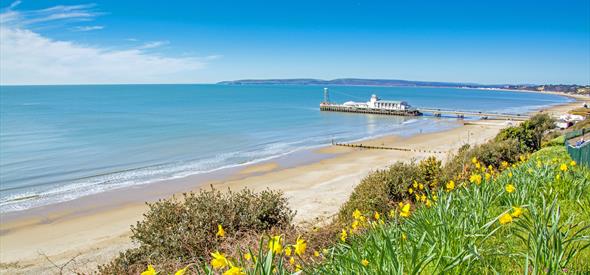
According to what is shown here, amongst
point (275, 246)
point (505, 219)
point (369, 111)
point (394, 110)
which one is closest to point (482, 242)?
point (505, 219)

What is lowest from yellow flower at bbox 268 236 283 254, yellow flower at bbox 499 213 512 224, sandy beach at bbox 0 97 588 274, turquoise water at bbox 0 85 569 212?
sandy beach at bbox 0 97 588 274

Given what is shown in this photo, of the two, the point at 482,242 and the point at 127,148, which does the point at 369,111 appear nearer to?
the point at 127,148

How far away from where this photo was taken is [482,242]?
3.01m

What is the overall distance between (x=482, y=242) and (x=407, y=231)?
1.83 ft

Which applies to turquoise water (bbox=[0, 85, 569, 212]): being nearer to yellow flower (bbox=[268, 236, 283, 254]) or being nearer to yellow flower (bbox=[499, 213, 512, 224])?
yellow flower (bbox=[268, 236, 283, 254])

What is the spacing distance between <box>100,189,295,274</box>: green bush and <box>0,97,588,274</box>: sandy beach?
251cm

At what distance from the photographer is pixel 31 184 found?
2288 centimetres

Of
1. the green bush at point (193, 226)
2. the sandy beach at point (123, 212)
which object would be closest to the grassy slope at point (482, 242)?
the green bush at point (193, 226)

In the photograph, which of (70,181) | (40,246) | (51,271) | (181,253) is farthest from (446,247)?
(70,181)

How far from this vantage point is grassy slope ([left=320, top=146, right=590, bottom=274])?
7.90 feet

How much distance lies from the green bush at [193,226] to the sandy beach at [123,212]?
8.22ft

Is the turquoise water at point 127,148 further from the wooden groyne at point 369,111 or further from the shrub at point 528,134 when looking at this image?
the shrub at point 528,134

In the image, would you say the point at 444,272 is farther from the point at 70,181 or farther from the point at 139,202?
the point at 70,181

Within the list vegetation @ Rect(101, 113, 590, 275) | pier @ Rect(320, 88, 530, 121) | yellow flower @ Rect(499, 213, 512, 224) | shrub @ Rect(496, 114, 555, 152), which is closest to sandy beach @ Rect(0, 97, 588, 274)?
vegetation @ Rect(101, 113, 590, 275)
